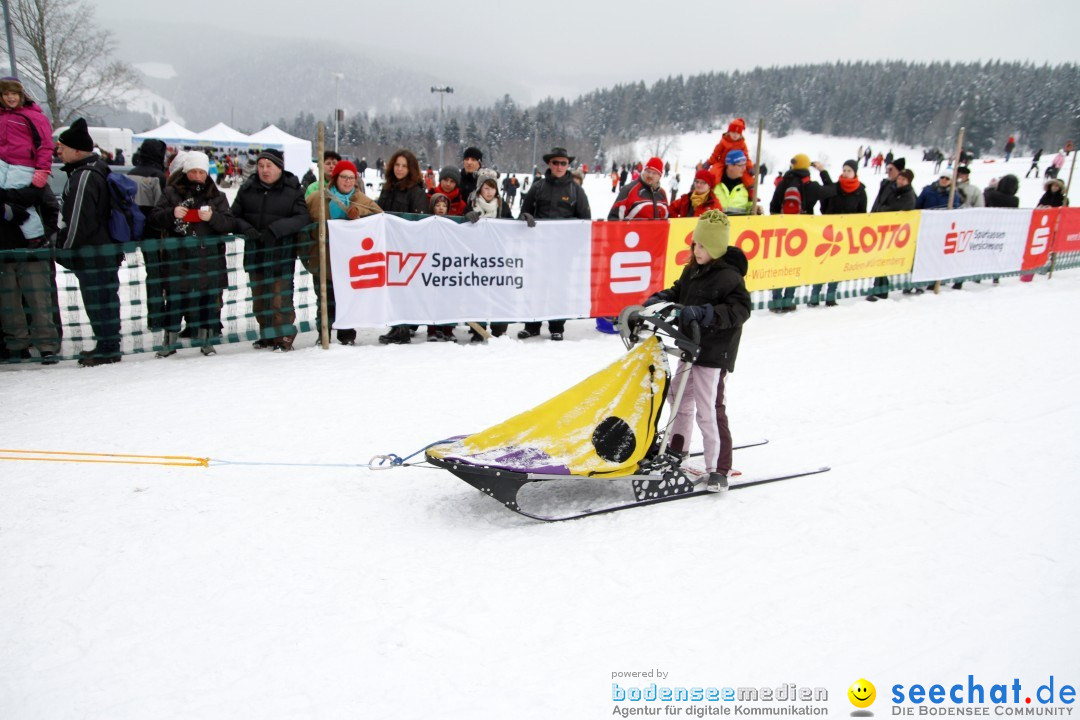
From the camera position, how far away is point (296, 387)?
6.21 m

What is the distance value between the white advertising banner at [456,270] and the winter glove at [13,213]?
281cm

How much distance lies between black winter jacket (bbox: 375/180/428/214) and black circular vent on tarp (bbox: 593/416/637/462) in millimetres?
4687

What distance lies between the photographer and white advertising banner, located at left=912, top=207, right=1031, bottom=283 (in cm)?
1169

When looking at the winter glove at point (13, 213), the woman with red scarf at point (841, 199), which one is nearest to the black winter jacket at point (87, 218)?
the winter glove at point (13, 213)

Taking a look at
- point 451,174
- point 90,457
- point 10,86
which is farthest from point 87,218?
point 451,174

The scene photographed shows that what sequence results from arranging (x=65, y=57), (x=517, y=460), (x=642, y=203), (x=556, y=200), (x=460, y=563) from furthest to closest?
(x=65, y=57) < (x=642, y=203) < (x=556, y=200) < (x=517, y=460) < (x=460, y=563)

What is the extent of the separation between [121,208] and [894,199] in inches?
441

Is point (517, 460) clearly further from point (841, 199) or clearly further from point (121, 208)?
point (841, 199)

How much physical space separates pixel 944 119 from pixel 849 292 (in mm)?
118482

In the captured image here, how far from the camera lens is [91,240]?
6.46 meters

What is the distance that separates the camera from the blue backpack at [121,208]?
6488 millimetres

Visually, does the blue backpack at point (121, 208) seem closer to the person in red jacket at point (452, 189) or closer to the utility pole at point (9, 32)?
the person in red jacket at point (452, 189)

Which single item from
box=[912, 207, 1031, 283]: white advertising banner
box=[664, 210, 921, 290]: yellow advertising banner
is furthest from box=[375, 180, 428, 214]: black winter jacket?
box=[912, 207, 1031, 283]: white advertising banner

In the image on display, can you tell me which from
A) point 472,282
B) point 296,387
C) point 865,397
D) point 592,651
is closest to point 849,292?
point 865,397
